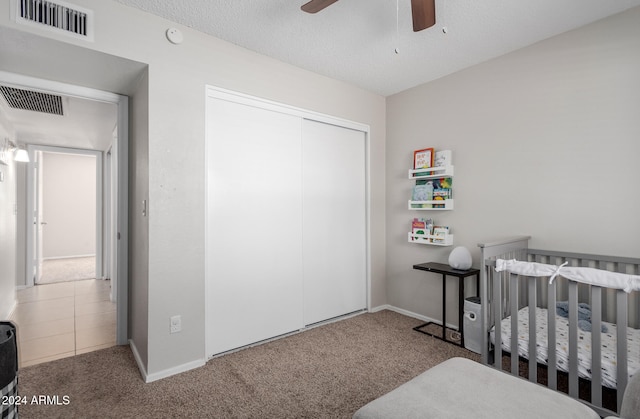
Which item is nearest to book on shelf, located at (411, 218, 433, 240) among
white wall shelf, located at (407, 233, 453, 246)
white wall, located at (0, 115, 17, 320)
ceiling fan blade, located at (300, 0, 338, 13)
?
white wall shelf, located at (407, 233, 453, 246)

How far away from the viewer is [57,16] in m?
1.79

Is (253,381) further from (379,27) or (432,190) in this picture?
(379,27)

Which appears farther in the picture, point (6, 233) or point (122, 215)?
point (6, 233)

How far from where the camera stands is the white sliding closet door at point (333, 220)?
2.98 meters

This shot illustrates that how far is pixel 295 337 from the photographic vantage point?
2.76 metres

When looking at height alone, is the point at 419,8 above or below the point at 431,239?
above

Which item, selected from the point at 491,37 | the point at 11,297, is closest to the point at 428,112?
the point at 491,37

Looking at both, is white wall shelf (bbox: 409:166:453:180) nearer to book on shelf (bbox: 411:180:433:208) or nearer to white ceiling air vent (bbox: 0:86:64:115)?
book on shelf (bbox: 411:180:433:208)

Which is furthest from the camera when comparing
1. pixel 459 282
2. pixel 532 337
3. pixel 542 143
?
pixel 459 282

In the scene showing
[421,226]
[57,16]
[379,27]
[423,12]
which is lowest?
[421,226]

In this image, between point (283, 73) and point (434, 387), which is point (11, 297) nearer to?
point (283, 73)

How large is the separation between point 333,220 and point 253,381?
5.28 feet

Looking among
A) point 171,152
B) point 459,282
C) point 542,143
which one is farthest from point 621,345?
point 171,152

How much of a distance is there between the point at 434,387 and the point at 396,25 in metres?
2.19
